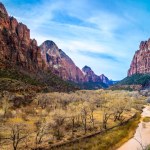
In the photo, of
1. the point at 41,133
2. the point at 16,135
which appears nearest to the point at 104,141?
the point at 41,133

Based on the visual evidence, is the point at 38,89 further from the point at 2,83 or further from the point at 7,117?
the point at 7,117

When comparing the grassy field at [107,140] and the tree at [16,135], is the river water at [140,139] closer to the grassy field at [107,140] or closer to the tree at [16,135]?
the grassy field at [107,140]

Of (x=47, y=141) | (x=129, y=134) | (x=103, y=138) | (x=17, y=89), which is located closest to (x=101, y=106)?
(x=17, y=89)

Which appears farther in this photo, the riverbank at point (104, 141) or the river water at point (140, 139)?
the river water at point (140, 139)

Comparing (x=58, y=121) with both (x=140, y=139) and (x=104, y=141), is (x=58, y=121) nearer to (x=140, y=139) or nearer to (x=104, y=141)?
(x=104, y=141)

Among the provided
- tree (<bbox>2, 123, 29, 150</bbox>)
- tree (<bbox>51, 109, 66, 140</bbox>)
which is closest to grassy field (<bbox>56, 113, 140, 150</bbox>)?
tree (<bbox>51, 109, 66, 140</bbox>)

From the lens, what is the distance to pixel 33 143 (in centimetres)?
6638

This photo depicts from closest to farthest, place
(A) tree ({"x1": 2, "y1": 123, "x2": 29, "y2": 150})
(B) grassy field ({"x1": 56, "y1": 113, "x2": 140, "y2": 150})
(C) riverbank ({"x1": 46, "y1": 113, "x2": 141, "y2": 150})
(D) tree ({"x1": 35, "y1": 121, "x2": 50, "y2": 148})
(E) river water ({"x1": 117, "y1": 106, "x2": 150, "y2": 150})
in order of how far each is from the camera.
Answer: (A) tree ({"x1": 2, "y1": 123, "x2": 29, "y2": 150})
(D) tree ({"x1": 35, "y1": 121, "x2": 50, "y2": 148})
(C) riverbank ({"x1": 46, "y1": 113, "x2": 141, "y2": 150})
(B) grassy field ({"x1": 56, "y1": 113, "x2": 140, "y2": 150})
(E) river water ({"x1": 117, "y1": 106, "x2": 150, "y2": 150})

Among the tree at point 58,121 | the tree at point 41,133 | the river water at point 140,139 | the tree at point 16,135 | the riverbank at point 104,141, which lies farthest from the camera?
the tree at point 58,121

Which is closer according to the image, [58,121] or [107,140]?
[107,140]

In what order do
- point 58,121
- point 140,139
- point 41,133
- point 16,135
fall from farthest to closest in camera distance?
1. point 58,121
2. point 140,139
3. point 41,133
4. point 16,135

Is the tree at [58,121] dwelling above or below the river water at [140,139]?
above

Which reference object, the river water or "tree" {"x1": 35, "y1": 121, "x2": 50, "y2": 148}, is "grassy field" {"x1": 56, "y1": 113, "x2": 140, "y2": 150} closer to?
Result: the river water

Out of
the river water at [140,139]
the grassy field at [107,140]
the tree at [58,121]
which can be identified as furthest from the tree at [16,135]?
the river water at [140,139]
